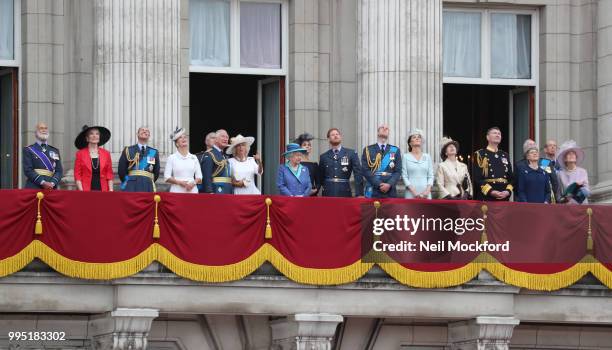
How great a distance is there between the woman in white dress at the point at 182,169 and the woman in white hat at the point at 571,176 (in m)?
7.84

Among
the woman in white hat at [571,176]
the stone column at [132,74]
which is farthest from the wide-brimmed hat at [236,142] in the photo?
the woman in white hat at [571,176]

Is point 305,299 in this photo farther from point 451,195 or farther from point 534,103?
point 534,103

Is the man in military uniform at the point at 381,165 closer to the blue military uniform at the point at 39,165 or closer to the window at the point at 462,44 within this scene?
the window at the point at 462,44

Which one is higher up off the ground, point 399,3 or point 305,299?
point 399,3

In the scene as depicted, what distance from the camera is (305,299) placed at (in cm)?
4122

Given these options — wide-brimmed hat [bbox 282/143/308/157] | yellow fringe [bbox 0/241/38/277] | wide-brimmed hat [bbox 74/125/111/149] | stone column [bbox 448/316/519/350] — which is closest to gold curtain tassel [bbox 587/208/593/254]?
stone column [bbox 448/316/519/350]

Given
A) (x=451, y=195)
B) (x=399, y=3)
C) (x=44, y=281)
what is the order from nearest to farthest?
(x=44, y=281) → (x=451, y=195) → (x=399, y=3)

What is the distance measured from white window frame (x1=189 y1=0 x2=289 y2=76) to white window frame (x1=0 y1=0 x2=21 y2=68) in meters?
3.68

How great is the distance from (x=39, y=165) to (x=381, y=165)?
267 inches

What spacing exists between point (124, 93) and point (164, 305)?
5698 mm

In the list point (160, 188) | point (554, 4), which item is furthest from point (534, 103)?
point (160, 188)

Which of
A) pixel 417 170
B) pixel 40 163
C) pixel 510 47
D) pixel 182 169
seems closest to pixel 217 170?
pixel 182 169

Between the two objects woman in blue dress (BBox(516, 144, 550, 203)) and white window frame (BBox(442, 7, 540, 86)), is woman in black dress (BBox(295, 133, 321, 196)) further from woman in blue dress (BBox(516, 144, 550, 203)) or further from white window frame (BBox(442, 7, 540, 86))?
white window frame (BBox(442, 7, 540, 86))

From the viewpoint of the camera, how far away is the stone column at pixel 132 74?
44281 millimetres
